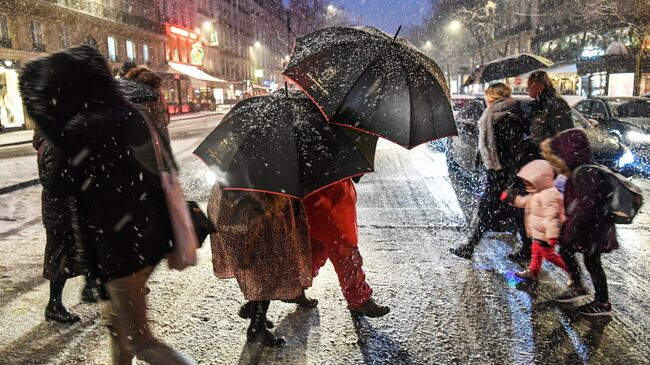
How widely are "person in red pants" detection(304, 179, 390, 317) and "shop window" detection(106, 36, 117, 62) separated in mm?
33396

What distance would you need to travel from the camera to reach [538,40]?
136 ft

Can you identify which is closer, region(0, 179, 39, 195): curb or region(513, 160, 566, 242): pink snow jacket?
region(513, 160, 566, 242): pink snow jacket

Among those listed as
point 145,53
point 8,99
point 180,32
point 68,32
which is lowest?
point 8,99

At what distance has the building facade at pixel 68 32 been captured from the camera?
23281 mm

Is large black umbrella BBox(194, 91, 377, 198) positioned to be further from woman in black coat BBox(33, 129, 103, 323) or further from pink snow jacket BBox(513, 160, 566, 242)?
pink snow jacket BBox(513, 160, 566, 242)

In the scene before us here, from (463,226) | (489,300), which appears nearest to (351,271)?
(489,300)

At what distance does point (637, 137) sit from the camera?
10.2 meters

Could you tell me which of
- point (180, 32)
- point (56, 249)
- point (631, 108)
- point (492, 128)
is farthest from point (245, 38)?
point (56, 249)

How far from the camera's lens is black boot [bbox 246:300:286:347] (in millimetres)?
3119

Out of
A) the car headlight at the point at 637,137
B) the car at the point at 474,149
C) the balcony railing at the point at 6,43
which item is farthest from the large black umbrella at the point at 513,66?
the balcony railing at the point at 6,43

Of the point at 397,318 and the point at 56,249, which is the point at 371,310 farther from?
the point at 56,249

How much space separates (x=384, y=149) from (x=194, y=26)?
41758mm

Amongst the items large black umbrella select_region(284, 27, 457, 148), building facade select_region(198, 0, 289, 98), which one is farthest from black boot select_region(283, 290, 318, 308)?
building facade select_region(198, 0, 289, 98)

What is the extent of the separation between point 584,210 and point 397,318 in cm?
152
